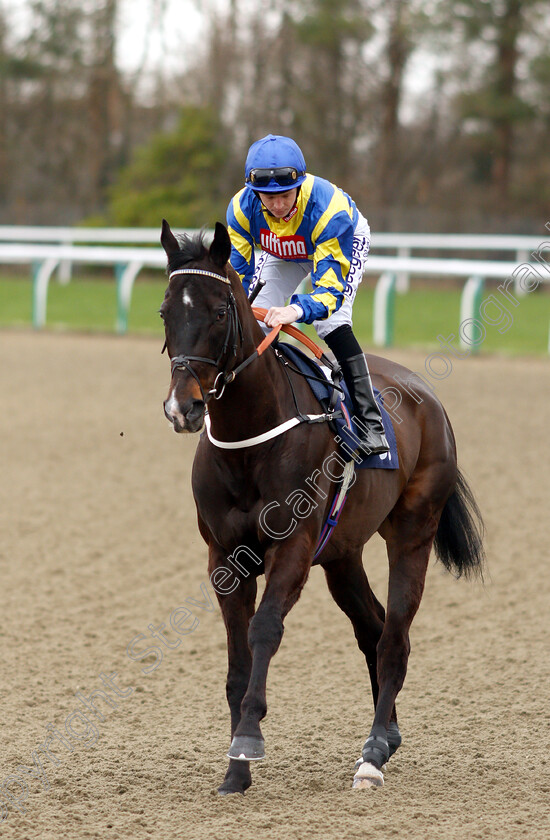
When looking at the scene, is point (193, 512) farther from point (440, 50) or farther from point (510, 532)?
point (440, 50)

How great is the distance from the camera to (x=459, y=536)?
4.45 meters

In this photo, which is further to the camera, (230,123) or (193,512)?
(230,123)

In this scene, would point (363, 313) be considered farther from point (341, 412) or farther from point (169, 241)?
point (169, 241)

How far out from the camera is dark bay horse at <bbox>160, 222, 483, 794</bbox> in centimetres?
320

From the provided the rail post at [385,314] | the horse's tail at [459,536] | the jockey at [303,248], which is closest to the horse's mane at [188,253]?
the jockey at [303,248]

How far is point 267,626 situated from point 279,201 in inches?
53.2

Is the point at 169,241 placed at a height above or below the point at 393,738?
above

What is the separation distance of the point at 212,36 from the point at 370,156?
503 cm

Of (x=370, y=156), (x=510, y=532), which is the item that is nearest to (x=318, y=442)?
(x=510, y=532)

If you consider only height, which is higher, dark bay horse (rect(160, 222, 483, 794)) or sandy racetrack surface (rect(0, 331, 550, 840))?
dark bay horse (rect(160, 222, 483, 794))

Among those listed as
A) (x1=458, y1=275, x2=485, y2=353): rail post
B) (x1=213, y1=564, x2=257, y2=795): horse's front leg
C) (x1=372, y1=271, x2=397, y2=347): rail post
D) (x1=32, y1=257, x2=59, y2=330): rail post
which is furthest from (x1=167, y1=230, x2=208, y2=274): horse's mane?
(x1=32, y1=257, x2=59, y2=330): rail post

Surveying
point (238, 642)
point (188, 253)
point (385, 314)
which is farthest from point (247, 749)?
point (385, 314)

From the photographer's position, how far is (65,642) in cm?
512

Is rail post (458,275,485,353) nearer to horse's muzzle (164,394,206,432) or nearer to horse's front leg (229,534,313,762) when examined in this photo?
horse's front leg (229,534,313,762)
